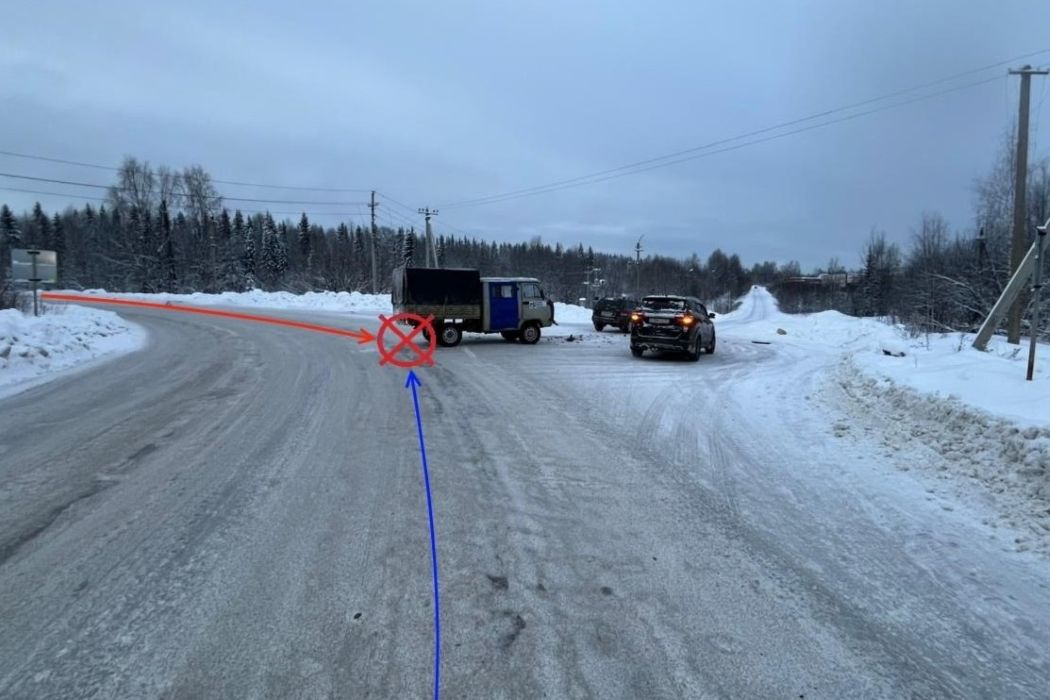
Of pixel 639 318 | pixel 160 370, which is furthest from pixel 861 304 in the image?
pixel 160 370

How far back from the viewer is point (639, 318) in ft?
52.9

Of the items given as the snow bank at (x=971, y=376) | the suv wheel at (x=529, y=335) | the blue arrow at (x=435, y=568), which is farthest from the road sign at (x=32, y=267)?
the snow bank at (x=971, y=376)

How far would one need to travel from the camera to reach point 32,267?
15852 millimetres

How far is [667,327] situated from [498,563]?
12.8 meters

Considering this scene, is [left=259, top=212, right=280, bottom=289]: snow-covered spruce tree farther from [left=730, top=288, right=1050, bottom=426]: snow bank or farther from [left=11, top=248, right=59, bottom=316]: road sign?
[left=730, top=288, right=1050, bottom=426]: snow bank

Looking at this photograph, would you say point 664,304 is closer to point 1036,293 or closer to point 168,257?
point 1036,293

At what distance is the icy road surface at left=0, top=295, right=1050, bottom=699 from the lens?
2758 millimetres

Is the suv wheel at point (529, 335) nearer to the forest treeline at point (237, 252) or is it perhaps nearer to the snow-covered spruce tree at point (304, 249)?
the forest treeline at point (237, 252)

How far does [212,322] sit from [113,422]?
20.3 metres

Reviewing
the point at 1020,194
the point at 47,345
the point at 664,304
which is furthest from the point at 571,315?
the point at 47,345

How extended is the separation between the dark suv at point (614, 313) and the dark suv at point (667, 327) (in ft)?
30.7

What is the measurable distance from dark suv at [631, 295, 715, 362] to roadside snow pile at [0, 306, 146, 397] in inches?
542

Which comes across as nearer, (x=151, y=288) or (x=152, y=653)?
(x=152, y=653)

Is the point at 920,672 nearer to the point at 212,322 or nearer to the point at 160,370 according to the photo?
the point at 160,370
